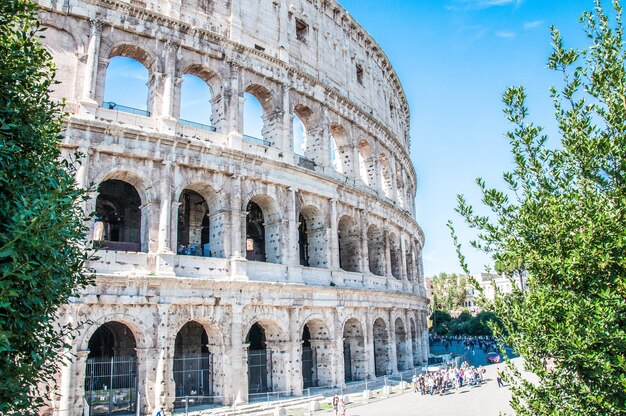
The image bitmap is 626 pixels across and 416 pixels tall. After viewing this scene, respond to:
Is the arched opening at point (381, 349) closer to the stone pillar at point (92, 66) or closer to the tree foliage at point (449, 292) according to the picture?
the stone pillar at point (92, 66)

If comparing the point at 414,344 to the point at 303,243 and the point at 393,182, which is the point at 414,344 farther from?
the point at 303,243

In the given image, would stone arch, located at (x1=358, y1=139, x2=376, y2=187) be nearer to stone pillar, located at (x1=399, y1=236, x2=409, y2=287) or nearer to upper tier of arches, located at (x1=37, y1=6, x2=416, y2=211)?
upper tier of arches, located at (x1=37, y1=6, x2=416, y2=211)

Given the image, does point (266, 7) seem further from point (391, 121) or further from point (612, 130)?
point (612, 130)

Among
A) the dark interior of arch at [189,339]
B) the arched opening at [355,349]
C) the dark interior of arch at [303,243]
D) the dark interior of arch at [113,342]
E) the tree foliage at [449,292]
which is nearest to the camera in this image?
the dark interior of arch at [113,342]

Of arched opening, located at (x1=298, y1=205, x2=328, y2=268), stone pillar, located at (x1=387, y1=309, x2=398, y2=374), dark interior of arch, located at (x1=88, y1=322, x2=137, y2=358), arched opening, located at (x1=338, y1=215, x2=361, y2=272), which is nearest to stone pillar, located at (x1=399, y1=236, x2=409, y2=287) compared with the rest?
stone pillar, located at (x1=387, y1=309, x2=398, y2=374)

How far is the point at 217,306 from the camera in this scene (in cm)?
1555

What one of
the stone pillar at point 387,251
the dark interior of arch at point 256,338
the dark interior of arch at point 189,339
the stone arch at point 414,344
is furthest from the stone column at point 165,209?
the stone arch at point 414,344

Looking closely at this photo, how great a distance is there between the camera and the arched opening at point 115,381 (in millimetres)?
13859

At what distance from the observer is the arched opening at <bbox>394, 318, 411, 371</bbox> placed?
24.7 meters

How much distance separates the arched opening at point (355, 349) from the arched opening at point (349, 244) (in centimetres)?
259

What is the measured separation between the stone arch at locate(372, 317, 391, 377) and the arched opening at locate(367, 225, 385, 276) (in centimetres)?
253

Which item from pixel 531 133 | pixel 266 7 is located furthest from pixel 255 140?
pixel 531 133

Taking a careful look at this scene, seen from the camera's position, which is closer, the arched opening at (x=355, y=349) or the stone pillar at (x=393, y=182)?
the arched opening at (x=355, y=349)

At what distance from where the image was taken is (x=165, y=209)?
1535cm
